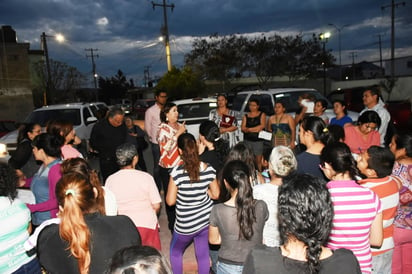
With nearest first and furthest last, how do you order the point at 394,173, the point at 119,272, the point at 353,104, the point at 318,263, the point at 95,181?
the point at 119,272 → the point at 318,263 → the point at 95,181 → the point at 394,173 → the point at 353,104

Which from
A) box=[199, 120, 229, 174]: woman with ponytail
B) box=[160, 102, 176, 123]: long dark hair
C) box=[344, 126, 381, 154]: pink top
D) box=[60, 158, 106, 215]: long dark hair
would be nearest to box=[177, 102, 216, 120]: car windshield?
box=[160, 102, 176, 123]: long dark hair

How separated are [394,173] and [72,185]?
3.16 m

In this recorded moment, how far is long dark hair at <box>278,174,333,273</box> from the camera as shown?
1.72 m

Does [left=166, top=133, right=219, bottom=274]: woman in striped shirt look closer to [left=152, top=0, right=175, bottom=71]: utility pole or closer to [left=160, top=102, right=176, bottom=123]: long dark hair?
[left=160, top=102, right=176, bottom=123]: long dark hair

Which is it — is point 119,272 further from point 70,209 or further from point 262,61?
point 262,61

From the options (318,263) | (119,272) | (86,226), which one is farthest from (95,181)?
(318,263)

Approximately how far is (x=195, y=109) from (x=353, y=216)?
790cm

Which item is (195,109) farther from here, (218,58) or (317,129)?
(218,58)

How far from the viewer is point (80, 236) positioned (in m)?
2.20

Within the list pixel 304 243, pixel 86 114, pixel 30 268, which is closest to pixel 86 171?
pixel 30 268

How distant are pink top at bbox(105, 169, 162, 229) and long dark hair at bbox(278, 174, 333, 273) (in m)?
1.95

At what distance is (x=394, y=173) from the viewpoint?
3500 millimetres

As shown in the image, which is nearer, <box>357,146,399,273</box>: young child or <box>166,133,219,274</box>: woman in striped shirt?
<box>357,146,399,273</box>: young child

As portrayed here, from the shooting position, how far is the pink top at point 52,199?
3314mm
